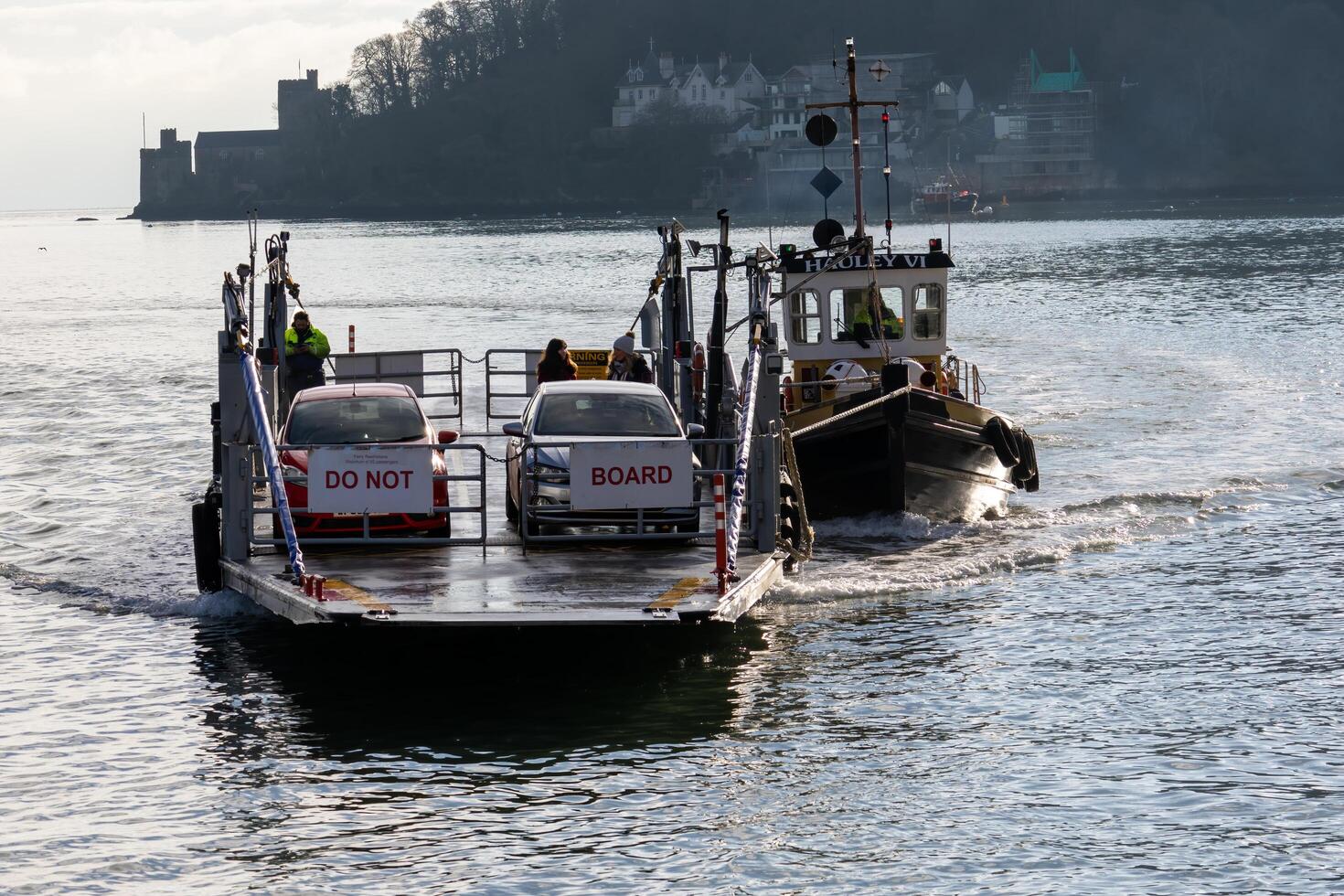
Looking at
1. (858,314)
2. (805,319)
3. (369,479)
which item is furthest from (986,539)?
(369,479)

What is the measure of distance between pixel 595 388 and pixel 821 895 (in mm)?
8940

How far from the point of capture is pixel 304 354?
2567cm

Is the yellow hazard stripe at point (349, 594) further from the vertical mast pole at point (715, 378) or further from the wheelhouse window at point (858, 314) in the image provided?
the wheelhouse window at point (858, 314)

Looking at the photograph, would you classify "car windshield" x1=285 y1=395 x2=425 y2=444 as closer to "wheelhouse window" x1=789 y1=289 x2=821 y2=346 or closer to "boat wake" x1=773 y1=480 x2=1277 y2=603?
"boat wake" x1=773 y1=480 x2=1277 y2=603

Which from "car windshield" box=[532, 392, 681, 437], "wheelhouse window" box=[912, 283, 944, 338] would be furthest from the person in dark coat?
"wheelhouse window" box=[912, 283, 944, 338]

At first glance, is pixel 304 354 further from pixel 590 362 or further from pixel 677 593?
pixel 677 593

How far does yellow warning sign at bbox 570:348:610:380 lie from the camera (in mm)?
27625

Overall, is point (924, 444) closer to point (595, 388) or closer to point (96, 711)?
point (595, 388)

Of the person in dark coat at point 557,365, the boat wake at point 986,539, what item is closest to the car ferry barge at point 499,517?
the boat wake at point 986,539

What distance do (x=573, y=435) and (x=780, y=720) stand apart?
477 centimetres

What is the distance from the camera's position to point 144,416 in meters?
39.2

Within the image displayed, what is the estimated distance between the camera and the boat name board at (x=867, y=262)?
25.5m

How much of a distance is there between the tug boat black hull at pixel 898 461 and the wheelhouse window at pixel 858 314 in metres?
2.67

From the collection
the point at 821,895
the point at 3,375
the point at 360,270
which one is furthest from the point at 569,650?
the point at 360,270
